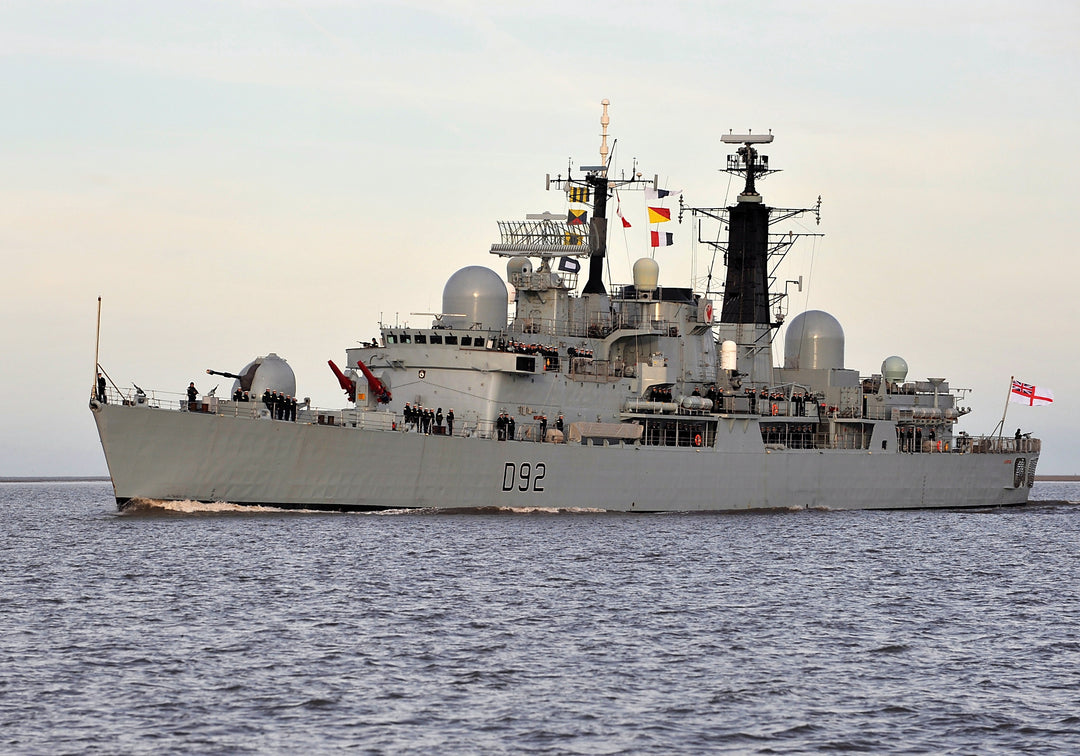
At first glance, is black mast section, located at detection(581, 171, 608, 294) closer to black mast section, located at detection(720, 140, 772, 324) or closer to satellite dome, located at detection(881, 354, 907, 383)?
black mast section, located at detection(720, 140, 772, 324)

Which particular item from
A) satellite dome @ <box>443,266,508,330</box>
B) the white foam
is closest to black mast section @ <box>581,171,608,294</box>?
satellite dome @ <box>443,266,508,330</box>

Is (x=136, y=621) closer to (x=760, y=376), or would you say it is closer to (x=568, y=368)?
(x=568, y=368)

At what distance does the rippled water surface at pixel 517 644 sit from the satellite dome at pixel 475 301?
Answer: 28.0ft

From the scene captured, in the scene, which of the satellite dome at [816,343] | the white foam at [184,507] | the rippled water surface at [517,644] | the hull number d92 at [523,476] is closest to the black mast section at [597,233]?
the hull number d92 at [523,476]

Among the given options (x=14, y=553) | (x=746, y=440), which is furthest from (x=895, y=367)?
(x=14, y=553)

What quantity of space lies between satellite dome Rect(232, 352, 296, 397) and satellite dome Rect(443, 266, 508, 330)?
17.5 ft

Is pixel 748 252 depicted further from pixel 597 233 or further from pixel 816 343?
pixel 597 233

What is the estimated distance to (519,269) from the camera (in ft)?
143

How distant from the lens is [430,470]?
37500 mm

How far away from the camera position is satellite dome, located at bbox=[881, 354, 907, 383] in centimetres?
5553

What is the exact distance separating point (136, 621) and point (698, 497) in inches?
1058

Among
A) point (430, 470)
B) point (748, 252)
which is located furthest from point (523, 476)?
point (748, 252)

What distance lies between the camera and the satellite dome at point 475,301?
40.8 m

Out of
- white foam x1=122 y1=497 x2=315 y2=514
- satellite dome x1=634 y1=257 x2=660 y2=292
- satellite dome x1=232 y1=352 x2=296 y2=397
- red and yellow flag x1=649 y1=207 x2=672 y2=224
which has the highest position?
red and yellow flag x1=649 y1=207 x2=672 y2=224
